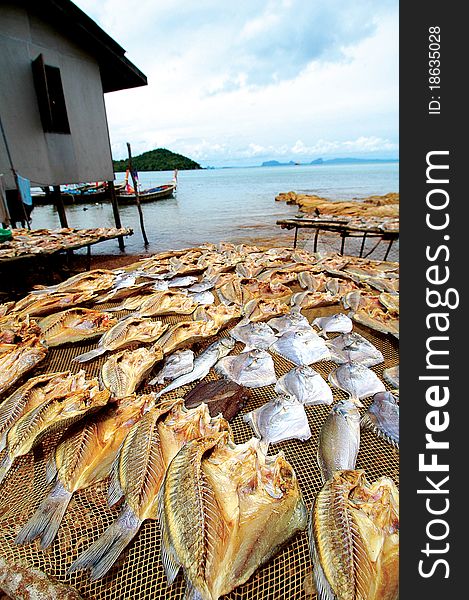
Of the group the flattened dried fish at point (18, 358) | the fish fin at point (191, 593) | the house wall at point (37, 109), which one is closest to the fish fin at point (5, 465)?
the flattened dried fish at point (18, 358)

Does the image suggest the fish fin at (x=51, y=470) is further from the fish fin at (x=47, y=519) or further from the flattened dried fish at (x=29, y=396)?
the flattened dried fish at (x=29, y=396)

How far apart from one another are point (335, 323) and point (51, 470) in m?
2.77

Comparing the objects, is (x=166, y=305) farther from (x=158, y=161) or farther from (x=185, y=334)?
(x=158, y=161)

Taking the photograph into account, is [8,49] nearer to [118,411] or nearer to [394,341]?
[118,411]

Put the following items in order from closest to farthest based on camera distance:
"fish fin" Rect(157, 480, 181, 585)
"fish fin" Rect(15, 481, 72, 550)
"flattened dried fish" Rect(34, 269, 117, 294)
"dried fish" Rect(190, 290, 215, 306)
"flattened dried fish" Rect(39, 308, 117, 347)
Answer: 1. "fish fin" Rect(157, 480, 181, 585)
2. "fish fin" Rect(15, 481, 72, 550)
3. "flattened dried fish" Rect(39, 308, 117, 347)
4. "dried fish" Rect(190, 290, 215, 306)
5. "flattened dried fish" Rect(34, 269, 117, 294)

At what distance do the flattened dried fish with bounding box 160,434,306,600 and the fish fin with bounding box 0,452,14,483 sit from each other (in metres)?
0.99

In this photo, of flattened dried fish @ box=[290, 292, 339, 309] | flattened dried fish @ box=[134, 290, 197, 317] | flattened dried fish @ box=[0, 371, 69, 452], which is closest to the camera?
flattened dried fish @ box=[0, 371, 69, 452]

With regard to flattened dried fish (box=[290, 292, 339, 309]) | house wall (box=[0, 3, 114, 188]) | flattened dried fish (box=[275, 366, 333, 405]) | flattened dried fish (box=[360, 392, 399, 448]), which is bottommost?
flattened dried fish (box=[360, 392, 399, 448])

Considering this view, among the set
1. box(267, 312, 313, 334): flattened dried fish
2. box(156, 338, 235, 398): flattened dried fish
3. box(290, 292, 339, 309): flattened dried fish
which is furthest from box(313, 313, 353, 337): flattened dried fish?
box(156, 338, 235, 398): flattened dried fish

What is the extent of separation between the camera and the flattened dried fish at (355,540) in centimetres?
123

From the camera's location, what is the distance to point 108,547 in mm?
1437

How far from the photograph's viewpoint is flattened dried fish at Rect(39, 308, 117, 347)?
3.21 m

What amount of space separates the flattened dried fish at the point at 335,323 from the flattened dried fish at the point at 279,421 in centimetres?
130

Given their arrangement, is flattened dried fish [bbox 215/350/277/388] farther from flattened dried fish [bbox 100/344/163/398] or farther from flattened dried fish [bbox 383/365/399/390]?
flattened dried fish [bbox 383/365/399/390]
